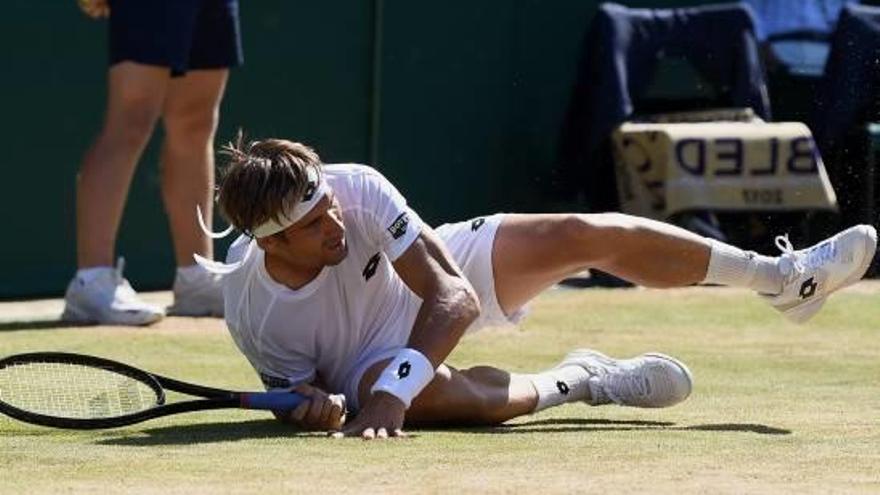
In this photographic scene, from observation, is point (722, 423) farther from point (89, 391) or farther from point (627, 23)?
point (627, 23)

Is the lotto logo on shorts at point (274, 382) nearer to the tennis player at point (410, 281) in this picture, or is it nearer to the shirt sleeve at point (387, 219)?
the tennis player at point (410, 281)

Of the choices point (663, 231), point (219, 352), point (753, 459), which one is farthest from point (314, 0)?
point (753, 459)

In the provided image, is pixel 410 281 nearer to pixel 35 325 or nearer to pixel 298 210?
pixel 298 210

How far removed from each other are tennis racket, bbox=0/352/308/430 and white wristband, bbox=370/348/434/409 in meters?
0.26

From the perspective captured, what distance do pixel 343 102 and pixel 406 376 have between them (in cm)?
522

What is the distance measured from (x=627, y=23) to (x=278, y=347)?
5.40 metres

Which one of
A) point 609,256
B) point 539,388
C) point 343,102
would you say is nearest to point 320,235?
point 539,388

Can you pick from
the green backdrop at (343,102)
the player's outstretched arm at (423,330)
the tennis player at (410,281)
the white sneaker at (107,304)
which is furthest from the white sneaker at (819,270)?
the green backdrop at (343,102)

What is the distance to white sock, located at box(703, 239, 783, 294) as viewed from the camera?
5.84m

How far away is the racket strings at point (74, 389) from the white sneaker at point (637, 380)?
46.4 inches

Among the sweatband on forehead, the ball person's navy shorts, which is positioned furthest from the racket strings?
the ball person's navy shorts

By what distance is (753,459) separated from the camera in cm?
481

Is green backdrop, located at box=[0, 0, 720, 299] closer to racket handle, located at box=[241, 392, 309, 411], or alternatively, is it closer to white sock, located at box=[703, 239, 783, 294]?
white sock, located at box=[703, 239, 783, 294]

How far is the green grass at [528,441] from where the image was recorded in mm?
4430
